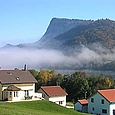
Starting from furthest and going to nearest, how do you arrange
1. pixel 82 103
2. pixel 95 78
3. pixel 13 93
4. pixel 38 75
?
pixel 38 75
pixel 95 78
pixel 82 103
pixel 13 93

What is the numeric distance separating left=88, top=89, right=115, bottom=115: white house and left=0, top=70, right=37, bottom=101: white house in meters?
10.6

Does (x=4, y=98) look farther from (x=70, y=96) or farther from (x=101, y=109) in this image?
(x=70, y=96)

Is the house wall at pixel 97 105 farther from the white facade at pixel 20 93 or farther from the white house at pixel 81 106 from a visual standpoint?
the white facade at pixel 20 93

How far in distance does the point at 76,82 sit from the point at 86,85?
2.35 meters

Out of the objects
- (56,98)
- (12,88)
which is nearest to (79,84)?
(56,98)

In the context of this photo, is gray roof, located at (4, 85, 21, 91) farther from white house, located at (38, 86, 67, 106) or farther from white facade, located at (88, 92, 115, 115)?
white facade, located at (88, 92, 115, 115)

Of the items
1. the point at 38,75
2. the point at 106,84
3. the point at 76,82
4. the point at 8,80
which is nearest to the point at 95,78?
the point at 106,84

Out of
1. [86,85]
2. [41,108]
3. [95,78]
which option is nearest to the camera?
[41,108]

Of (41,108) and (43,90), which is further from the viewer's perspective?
(43,90)

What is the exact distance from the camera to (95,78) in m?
75.1

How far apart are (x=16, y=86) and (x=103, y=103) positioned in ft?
43.0

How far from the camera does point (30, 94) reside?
40.7 metres

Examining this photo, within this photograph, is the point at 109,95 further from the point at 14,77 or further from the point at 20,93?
the point at 14,77

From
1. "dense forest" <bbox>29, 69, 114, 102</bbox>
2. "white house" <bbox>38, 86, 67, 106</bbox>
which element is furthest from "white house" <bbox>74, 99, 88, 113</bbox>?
"dense forest" <bbox>29, 69, 114, 102</bbox>
